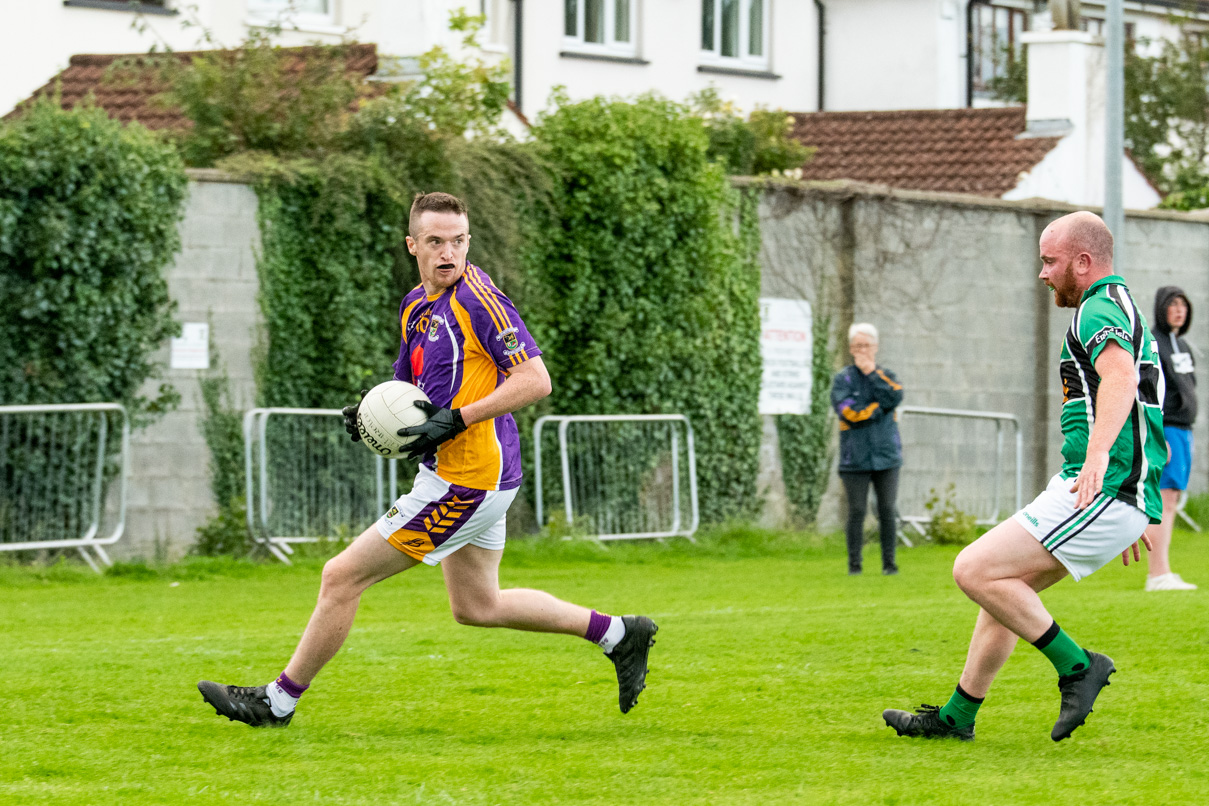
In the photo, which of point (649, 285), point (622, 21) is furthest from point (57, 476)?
point (622, 21)

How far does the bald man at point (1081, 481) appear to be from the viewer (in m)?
5.95

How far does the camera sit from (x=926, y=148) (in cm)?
2691

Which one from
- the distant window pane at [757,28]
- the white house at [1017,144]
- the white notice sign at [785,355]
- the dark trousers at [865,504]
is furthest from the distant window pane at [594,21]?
the dark trousers at [865,504]

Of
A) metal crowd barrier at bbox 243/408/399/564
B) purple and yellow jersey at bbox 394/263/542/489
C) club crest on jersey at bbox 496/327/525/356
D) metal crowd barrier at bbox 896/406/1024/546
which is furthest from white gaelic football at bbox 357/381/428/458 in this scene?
metal crowd barrier at bbox 896/406/1024/546

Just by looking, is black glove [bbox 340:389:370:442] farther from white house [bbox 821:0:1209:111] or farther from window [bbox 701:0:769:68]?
white house [bbox 821:0:1209:111]

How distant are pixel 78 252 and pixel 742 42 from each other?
1843 cm

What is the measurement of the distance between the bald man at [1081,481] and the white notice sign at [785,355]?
1076cm

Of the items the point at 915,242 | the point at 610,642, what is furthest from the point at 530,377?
the point at 915,242

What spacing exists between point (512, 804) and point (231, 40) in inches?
783

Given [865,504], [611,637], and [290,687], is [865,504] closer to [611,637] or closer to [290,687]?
[611,637]

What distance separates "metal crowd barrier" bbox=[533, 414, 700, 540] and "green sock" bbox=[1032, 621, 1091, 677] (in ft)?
30.3

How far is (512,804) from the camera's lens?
17.6 ft

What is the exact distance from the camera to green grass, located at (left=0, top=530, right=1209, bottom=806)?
5.68 m

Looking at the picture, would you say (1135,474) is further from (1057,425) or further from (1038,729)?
(1057,425)
